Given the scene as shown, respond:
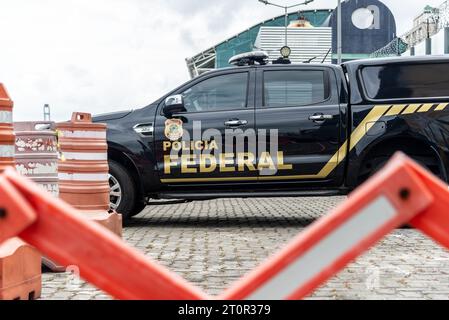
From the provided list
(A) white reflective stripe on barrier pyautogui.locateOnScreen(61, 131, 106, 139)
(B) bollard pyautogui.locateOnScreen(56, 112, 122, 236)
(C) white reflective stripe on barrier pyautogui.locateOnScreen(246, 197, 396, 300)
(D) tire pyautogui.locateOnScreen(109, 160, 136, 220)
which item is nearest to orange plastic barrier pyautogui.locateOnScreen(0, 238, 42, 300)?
→ (B) bollard pyautogui.locateOnScreen(56, 112, 122, 236)

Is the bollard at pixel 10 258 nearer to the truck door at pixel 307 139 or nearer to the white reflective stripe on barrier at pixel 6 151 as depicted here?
the white reflective stripe on barrier at pixel 6 151

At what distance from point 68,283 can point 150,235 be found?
283cm

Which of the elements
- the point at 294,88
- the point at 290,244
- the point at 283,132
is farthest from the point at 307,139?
the point at 290,244

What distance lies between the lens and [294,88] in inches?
346

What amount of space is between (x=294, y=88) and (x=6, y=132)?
203 inches

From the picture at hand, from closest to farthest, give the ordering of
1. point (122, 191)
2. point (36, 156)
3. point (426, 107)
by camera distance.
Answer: point (36, 156)
point (426, 107)
point (122, 191)

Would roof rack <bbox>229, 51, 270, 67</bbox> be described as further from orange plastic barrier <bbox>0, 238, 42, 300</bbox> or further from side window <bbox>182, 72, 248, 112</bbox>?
orange plastic barrier <bbox>0, 238, 42, 300</bbox>

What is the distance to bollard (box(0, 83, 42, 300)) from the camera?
399 cm

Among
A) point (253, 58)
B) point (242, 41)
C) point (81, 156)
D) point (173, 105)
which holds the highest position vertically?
point (242, 41)

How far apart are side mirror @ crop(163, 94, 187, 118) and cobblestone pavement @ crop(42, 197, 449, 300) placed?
1.38 meters

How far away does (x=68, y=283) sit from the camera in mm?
5066

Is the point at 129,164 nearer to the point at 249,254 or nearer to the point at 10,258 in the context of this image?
the point at 249,254

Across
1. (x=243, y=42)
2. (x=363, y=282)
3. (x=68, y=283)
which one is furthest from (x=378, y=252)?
(x=243, y=42)
